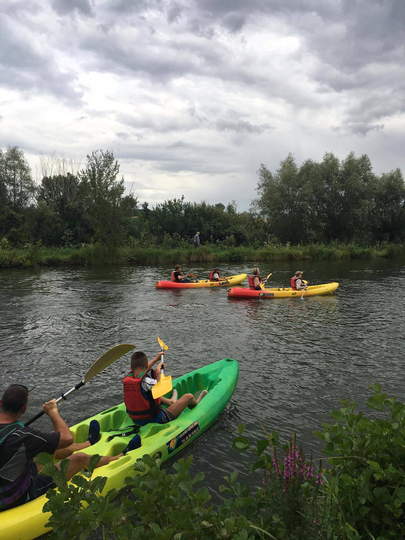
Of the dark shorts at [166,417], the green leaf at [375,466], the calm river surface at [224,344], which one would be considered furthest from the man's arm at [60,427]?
the green leaf at [375,466]

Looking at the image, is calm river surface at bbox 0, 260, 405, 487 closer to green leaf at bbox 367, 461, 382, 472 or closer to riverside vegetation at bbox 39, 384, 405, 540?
riverside vegetation at bbox 39, 384, 405, 540

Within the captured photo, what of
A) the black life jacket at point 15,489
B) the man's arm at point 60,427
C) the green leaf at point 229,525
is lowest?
the black life jacket at point 15,489

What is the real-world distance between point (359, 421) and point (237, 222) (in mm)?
36300

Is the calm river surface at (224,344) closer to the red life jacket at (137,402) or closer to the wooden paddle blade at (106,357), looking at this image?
the red life jacket at (137,402)

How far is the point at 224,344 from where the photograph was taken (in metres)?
8.97

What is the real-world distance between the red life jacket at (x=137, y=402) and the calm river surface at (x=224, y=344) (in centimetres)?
Result: 67

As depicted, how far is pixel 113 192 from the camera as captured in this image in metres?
26.8

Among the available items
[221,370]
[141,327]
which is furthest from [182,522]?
[141,327]

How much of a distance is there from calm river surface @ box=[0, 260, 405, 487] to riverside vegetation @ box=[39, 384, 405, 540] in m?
2.46

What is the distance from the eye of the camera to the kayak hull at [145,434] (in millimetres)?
3258

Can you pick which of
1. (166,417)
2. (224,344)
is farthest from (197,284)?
(166,417)

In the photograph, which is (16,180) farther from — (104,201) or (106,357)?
(106,357)

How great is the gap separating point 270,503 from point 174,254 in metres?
25.0

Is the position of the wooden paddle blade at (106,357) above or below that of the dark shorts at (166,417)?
above
